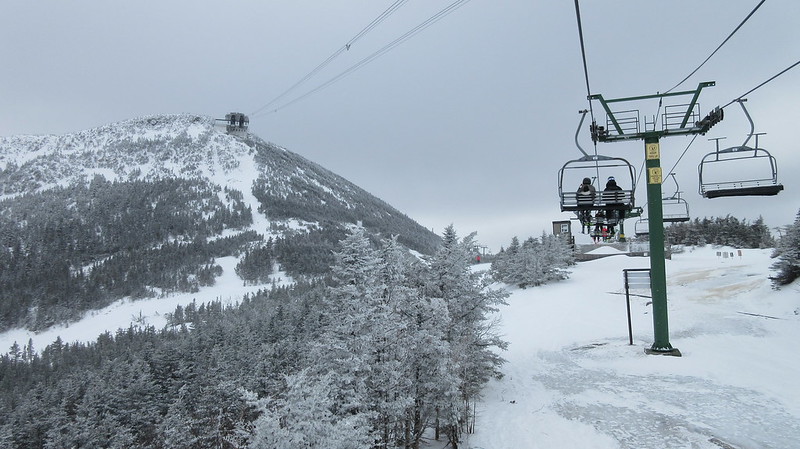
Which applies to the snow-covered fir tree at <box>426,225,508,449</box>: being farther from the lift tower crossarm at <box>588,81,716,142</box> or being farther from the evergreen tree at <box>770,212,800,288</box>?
the evergreen tree at <box>770,212,800,288</box>

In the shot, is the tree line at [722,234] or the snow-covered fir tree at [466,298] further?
the tree line at [722,234]

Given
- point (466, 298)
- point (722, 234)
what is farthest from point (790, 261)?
point (722, 234)

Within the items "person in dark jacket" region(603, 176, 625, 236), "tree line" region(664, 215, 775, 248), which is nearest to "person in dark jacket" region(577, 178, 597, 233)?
"person in dark jacket" region(603, 176, 625, 236)

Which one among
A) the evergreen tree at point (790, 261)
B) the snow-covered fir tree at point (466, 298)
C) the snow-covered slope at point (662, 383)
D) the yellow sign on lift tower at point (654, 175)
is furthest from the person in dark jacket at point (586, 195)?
the evergreen tree at point (790, 261)

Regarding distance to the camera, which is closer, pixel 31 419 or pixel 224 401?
pixel 224 401

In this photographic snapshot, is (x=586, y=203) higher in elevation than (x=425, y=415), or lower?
higher

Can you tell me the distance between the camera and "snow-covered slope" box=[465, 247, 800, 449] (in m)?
10.8

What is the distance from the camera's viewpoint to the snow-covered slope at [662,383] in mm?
10758

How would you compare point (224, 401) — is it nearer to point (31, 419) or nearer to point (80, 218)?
point (31, 419)

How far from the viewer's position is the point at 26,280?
504 feet

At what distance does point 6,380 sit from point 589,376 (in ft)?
399

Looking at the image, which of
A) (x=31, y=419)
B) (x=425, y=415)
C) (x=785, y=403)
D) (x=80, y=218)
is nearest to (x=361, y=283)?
(x=425, y=415)

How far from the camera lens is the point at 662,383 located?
14156 millimetres

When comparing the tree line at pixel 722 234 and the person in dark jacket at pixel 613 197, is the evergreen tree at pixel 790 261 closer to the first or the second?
the person in dark jacket at pixel 613 197
